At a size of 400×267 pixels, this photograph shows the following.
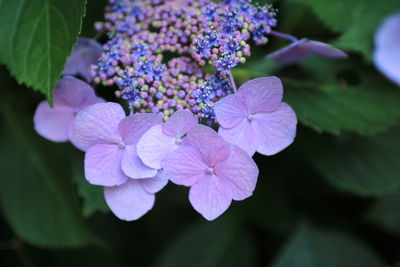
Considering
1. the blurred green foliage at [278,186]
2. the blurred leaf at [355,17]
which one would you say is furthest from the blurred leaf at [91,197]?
the blurred leaf at [355,17]

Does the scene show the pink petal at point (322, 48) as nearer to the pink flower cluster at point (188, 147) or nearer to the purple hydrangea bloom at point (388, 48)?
the pink flower cluster at point (188, 147)

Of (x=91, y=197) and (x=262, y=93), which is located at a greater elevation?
(x=262, y=93)

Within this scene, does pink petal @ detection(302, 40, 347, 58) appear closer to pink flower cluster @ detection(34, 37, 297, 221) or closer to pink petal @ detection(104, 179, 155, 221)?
pink flower cluster @ detection(34, 37, 297, 221)

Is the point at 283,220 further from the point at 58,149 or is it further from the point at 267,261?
the point at 58,149

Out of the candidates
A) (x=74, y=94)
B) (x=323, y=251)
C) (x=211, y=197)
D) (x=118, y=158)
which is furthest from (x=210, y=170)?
(x=323, y=251)

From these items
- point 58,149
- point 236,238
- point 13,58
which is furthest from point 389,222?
point 13,58

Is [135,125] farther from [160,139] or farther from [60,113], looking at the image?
[60,113]

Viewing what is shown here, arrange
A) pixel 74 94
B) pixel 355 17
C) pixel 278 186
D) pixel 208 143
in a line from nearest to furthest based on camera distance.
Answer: pixel 208 143, pixel 74 94, pixel 355 17, pixel 278 186

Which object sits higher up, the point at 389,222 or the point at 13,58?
the point at 13,58
